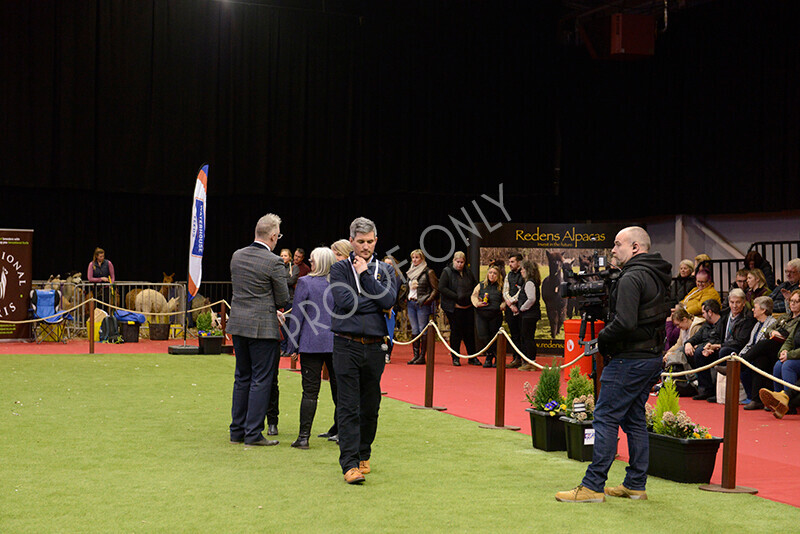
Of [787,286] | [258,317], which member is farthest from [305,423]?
[787,286]

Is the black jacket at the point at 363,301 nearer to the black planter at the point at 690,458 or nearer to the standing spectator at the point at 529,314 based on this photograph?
the black planter at the point at 690,458

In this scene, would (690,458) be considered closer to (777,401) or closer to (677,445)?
(677,445)

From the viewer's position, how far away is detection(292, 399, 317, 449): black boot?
7188mm

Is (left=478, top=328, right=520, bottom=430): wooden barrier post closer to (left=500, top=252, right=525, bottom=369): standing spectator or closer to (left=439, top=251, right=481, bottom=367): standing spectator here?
(left=500, top=252, right=525, bottom=369): standing spectator

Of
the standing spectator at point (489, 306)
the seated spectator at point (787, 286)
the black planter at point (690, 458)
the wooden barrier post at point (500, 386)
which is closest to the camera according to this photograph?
the black planter at point (690, 458)

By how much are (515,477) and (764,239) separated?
14.3 metres

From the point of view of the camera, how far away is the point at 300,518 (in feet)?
16.2

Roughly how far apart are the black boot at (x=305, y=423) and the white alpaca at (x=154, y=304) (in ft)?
39.5

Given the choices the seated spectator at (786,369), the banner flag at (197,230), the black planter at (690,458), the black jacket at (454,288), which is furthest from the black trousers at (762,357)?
the banner flag at (197,230)

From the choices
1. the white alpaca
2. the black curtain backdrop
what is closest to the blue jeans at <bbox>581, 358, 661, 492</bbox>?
the black curtain backdrop

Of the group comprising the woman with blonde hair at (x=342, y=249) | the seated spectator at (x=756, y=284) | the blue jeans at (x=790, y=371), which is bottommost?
the blue jeans at (x=790, y=371)

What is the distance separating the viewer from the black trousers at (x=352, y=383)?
5.82 m

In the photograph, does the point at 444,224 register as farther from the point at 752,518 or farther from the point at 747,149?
the point at 752,518

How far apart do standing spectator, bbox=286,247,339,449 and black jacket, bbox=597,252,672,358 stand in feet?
8.03
